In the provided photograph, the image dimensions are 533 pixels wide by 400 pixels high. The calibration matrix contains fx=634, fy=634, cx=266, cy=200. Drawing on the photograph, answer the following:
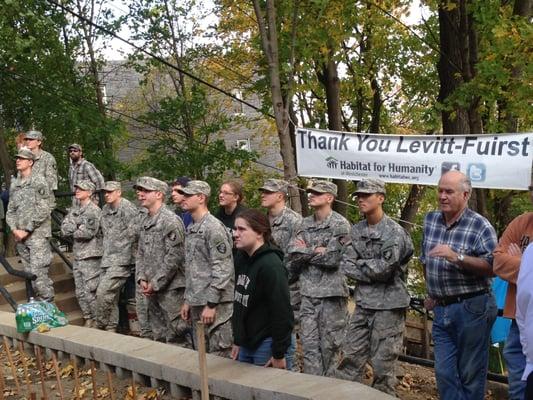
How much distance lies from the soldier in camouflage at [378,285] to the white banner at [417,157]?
1.36m

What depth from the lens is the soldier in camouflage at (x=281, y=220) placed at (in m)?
6.15

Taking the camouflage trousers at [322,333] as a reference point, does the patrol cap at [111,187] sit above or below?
above

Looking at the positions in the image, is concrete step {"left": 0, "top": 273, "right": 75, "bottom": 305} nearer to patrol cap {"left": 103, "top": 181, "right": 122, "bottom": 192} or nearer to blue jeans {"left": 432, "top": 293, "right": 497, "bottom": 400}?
patrol cap {"left": 103, "top": 181, "right": 122, "bottom": 192}

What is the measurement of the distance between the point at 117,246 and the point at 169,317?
4.64ft

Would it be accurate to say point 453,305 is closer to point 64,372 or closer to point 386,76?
point 64,372

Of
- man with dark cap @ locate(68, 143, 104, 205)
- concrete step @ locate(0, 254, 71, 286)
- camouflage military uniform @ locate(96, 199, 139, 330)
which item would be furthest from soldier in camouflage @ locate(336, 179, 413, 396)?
concrete step @ locate(0, 254, 71, 286)

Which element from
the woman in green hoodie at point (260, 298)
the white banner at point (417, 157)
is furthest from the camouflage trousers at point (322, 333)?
the white banner at point (417, 157)

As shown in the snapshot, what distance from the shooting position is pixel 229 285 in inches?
199

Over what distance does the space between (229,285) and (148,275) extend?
1.25 meters

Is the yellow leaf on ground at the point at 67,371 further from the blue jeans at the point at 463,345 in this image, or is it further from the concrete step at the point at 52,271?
the concrete step at the point at 52,271

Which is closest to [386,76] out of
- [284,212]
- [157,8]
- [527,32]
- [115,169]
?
[157,8]

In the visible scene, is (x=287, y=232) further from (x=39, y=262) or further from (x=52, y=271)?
(x=52, y=271)

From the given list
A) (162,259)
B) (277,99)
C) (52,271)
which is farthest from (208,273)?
(52,271)

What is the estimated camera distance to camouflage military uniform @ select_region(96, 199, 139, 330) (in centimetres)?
701
